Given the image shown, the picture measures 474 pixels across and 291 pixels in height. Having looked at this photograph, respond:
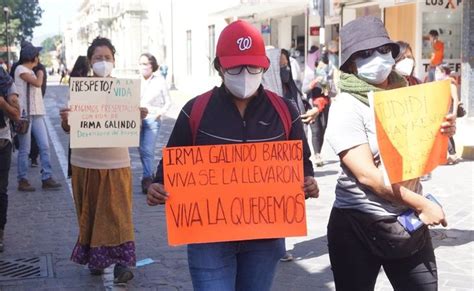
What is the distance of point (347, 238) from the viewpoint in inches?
125

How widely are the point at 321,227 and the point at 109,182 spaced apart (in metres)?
2.67

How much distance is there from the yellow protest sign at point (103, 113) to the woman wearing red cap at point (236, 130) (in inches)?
77.9

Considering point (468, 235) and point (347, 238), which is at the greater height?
point (347, 238)

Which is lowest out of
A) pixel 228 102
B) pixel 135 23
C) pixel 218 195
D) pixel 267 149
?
pixel 218 195

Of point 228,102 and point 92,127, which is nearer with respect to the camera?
point 228,102

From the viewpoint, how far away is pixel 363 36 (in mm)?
3020

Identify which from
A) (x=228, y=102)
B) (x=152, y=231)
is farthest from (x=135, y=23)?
(x=228, y=102)

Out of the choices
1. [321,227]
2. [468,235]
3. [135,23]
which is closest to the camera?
[468,235]

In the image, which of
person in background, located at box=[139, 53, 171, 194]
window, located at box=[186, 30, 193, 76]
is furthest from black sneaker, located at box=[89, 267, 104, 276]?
window, located at box=[186, 30, 193, 76]

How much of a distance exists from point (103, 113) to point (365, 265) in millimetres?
2581

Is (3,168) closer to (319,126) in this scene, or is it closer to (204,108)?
(204,108)

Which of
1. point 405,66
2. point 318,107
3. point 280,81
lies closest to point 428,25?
point 318,107

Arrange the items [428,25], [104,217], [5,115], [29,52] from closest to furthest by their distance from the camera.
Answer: [104,217] < [5,115] < [29,52] < [428,25]

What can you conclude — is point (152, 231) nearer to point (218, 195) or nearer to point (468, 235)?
point (468, 235)
